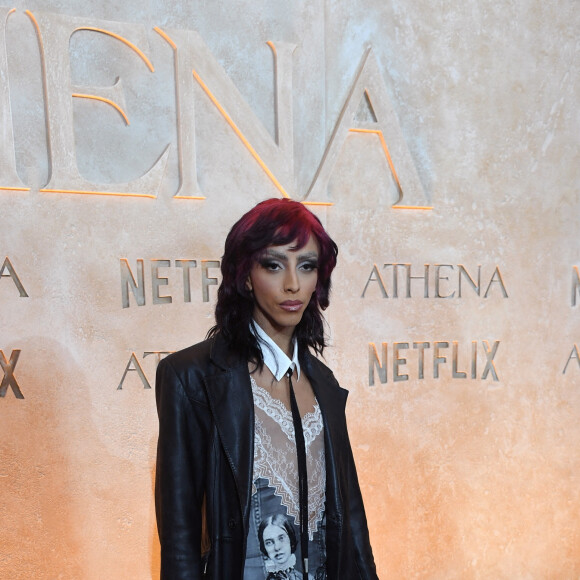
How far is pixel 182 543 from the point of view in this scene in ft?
3.61

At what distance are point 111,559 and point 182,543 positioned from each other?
129cm

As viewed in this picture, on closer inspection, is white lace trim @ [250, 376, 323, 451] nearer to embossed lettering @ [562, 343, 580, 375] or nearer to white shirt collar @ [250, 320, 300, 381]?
white shirt collar @ [250, 320, 300, 381]

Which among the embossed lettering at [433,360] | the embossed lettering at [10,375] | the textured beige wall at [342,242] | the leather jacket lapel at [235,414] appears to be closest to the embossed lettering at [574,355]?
the textured beige wall at [342,242]

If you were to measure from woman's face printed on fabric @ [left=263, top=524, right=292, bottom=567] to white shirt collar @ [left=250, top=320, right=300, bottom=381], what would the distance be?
1.13 ft

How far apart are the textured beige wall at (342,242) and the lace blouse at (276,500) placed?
42.9 inches

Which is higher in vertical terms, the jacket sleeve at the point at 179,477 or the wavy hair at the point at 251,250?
the wavy hair at the point at 251,250

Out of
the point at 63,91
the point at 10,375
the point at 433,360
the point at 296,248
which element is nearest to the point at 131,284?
the point at 10,375

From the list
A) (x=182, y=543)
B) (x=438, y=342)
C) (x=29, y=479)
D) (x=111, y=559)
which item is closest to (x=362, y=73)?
(x=438, y=342)

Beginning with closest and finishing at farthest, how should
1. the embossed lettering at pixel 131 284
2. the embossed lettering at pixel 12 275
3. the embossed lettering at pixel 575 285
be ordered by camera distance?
the embossed lettering at pixel 12 275, the embossed lettering at pixel 131 284, the embossed lettering at pixel 575 285

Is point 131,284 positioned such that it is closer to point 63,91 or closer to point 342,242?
point 63,91

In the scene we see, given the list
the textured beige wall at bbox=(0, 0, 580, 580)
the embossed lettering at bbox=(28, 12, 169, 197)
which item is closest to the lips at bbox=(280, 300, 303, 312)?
the textured beige wall at bbox=(0, 0, 580, 580)

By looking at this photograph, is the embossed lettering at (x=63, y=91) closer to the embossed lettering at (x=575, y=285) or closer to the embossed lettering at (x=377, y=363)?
the embossed lettering at (x=377, y=363)

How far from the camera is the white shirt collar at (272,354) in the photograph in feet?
4.07

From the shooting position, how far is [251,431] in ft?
3.78
